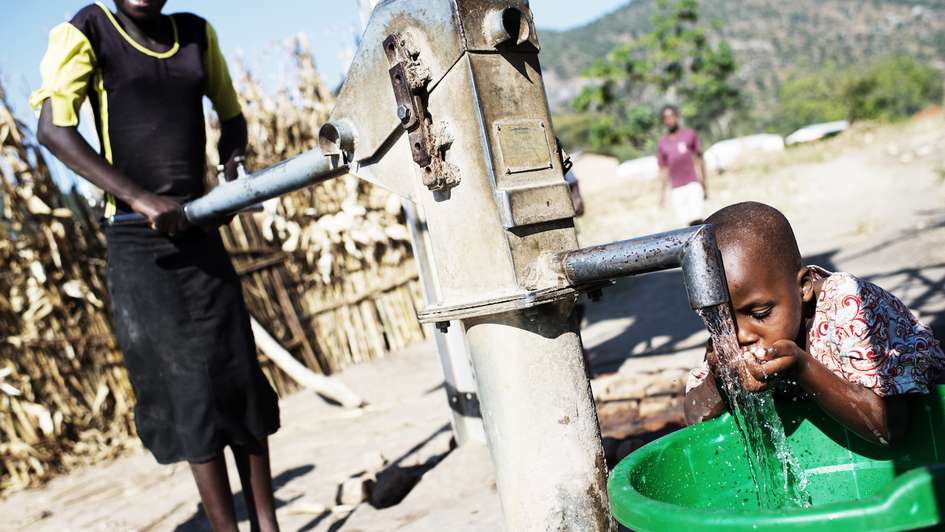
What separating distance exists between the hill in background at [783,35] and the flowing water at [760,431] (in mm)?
111158

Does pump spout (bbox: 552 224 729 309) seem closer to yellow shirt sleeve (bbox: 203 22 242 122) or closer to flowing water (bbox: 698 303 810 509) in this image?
flowing water (bbox: 698 303 810 509)

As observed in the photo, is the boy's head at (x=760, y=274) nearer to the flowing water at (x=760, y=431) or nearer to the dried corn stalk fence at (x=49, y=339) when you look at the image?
the flowing water at (x=760, y=431)

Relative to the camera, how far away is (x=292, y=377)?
5340 millimetres

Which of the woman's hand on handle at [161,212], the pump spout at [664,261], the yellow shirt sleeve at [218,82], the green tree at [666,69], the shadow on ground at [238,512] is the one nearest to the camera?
the pump spout at [664,261]

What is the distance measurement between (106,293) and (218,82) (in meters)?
3.17

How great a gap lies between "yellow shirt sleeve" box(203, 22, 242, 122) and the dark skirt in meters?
0.50

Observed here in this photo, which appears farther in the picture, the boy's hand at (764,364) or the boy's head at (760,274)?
the boy's head at (760,274)

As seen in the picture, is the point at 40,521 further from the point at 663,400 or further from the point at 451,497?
the point at 663,400

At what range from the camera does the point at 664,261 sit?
1227 mm

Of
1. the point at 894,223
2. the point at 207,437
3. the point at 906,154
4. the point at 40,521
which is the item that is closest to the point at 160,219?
the point at 207,437

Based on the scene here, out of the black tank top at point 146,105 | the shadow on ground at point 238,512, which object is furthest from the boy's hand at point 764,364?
the shadow on ground at point 238,512

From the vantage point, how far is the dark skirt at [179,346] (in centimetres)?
221

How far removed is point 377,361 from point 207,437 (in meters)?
3.94

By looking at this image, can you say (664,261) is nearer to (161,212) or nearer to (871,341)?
(871,341)
